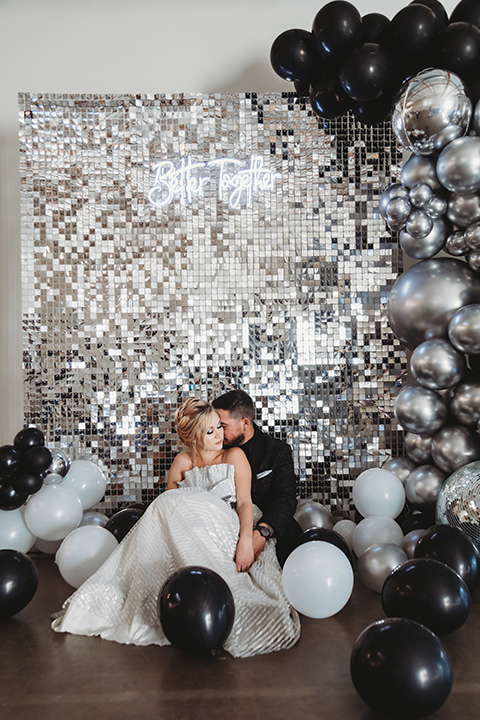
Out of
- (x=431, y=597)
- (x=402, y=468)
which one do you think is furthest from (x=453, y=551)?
(x=402, y=468)

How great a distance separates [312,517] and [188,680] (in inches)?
64.7

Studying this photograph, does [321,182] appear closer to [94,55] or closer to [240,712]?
[94,55]

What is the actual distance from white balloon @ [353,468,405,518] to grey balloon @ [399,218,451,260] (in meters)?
1.31

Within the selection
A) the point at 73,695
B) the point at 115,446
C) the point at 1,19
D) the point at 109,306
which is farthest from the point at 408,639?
the point at 1,19

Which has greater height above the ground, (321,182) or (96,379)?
(321,182)

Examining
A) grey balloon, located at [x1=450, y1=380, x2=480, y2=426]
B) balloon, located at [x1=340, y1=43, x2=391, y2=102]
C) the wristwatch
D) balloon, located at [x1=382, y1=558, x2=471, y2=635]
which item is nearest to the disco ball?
grey balloon, located at [x1=450, y1=380, x2=480, y2=426]

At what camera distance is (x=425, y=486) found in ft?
10.9

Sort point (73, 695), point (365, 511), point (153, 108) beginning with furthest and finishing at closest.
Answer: point (153, 108)
point (365, 511)
point (73, 695)

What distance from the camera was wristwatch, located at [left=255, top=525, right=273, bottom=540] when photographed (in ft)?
9.79

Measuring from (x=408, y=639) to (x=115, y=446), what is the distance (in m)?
2.74

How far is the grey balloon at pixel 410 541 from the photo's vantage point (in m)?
2.97

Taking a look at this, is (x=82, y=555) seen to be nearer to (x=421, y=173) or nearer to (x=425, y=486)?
(x=425, y=486)

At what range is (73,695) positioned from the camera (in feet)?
6.62

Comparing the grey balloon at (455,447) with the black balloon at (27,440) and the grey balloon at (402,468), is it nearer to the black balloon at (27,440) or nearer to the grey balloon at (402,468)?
the grey balloon at (402,468)
